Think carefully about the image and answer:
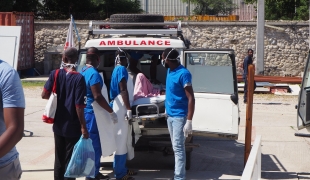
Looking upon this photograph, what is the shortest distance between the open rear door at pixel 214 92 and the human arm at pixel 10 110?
175 inches

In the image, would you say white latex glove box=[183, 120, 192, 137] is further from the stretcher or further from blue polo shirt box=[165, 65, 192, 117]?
the stretcher

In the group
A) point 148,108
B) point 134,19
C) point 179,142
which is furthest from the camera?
point 134,19

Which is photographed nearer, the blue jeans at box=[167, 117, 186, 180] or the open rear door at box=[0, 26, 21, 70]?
the blue jeans at box=[167, 117, 186, 180]

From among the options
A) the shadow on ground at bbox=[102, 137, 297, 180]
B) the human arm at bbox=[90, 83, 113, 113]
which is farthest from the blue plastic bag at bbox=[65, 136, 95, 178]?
the shadow on ground at bbox=[102, 137, 297, 180]

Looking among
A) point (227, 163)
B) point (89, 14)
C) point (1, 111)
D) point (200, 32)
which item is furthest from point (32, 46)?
point (1, 111)

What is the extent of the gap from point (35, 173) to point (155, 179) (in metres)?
1.80

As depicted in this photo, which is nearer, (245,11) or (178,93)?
(178,93)

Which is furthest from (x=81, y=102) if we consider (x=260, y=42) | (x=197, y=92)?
(x=260, y=42)

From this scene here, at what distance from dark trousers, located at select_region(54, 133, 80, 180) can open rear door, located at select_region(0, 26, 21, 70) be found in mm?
1399

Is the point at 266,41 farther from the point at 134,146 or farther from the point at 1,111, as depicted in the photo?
the point at 1,111

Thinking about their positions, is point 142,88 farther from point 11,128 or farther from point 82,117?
point 11,128

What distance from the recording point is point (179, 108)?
7.12 meters

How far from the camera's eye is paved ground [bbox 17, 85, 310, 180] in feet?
27.8

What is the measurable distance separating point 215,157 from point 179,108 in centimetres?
294
